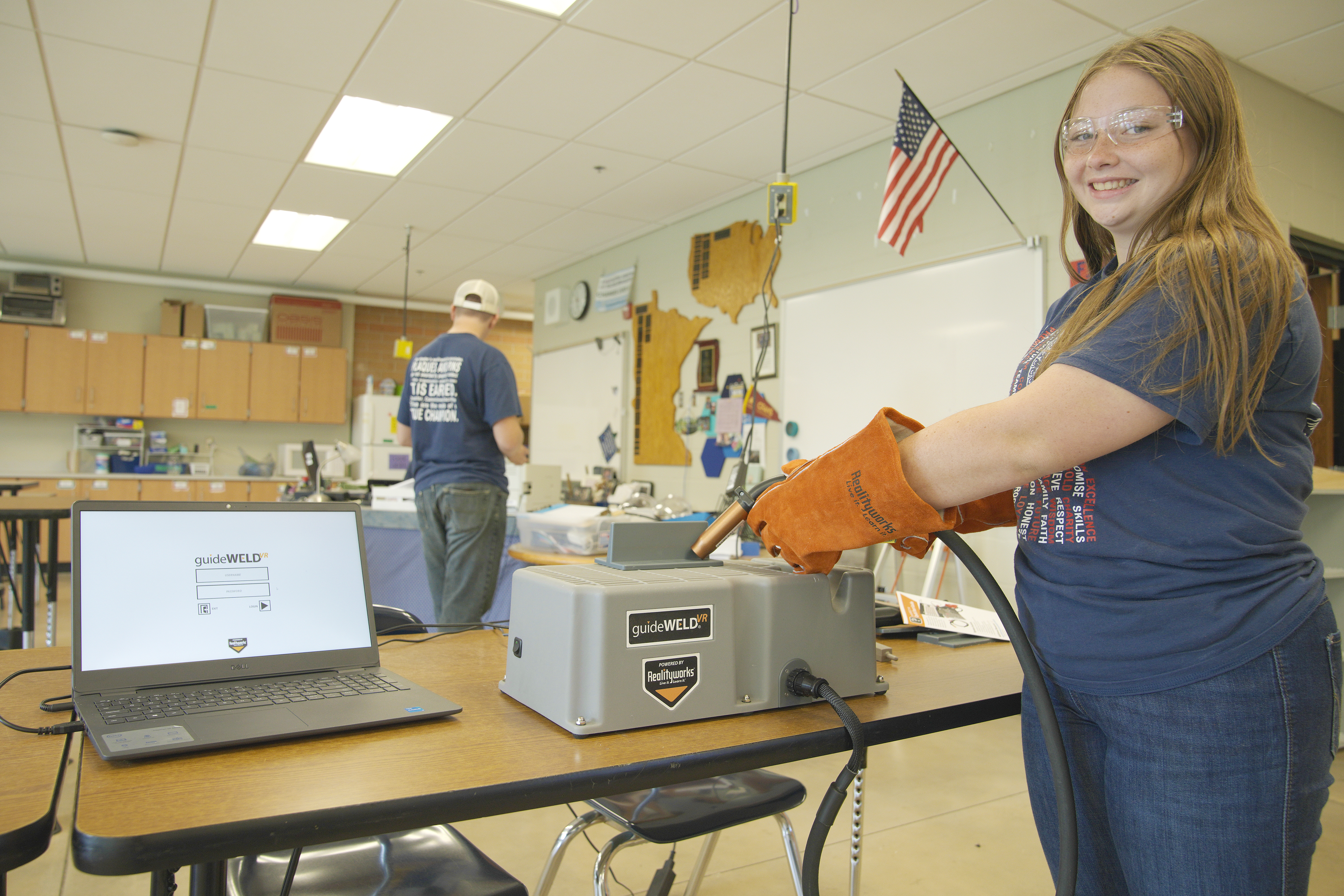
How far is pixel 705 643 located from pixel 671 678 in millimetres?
53

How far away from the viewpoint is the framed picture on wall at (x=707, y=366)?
5.11 metres

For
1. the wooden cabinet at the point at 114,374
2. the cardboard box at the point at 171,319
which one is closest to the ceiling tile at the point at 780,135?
the cardboard box at the point at 171,319

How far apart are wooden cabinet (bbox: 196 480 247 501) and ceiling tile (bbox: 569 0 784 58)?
603cm

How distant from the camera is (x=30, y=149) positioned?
4.44 m

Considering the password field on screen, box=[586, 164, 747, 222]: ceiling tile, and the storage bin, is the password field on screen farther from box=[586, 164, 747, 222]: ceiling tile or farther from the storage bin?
the storage bin

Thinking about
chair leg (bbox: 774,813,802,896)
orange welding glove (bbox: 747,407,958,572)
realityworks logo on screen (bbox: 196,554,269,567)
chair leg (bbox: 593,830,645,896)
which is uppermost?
orange welding glove (bbox: 747,407,958,572)

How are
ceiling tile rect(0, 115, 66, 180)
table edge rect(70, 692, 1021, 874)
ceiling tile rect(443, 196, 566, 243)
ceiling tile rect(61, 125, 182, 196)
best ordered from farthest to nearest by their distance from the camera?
ceiling tile rect(443, 196, 566, 243), ceiling tile rect(61, 125, 182, 196), ceiling tile rect(0, 115, 66, 180), table edge rect(70, 692, 1021, 874)

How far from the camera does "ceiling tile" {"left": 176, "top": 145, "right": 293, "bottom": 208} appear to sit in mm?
4531

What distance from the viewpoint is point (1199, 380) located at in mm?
744

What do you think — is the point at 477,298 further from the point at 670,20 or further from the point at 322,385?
the point at 322,385

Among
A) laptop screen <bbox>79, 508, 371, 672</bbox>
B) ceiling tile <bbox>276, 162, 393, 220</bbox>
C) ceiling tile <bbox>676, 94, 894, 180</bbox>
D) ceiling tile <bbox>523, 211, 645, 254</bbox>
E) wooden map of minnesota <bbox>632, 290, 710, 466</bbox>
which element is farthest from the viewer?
ceiling tile <bbox>523, 211, 645, 254</bbox>

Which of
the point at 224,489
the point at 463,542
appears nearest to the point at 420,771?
the point at 463,542

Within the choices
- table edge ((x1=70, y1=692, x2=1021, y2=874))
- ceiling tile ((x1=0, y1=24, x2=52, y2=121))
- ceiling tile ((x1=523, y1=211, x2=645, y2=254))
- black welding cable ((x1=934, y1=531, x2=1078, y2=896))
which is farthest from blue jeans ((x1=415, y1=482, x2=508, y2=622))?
ceiling tile ((x1=523, y1=211, x2=645, y2=254))

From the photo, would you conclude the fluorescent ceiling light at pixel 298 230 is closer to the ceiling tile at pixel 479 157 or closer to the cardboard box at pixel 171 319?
the ceiling tile at pixel 479 157
